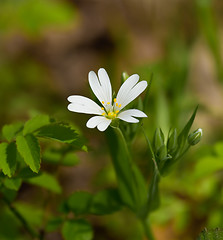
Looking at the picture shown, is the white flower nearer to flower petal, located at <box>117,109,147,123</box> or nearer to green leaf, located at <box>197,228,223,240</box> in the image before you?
flower petal, located at <box>117,109,147,123</box>

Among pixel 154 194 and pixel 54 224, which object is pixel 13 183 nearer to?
pixel 54 224

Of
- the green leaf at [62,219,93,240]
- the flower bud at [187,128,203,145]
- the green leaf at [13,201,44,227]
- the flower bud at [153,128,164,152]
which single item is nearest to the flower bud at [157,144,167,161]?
the flower bud at [153,128,164,152]

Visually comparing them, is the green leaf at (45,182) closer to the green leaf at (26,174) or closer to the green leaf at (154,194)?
the green leaf at (26,174)

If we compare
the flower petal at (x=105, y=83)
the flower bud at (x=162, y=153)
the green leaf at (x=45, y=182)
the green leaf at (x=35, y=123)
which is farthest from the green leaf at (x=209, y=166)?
the green leaf at (x=35, y=123)

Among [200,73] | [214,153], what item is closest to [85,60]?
[200,73]

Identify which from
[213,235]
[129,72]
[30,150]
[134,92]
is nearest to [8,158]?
[30,150]
